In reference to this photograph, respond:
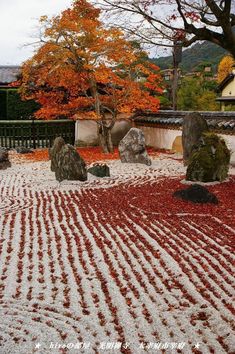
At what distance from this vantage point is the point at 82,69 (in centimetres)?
1930

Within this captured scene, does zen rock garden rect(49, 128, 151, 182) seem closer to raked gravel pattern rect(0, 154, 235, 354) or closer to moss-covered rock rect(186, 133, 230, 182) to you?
raked gravel pattern rect(0, 154, 235, 354)

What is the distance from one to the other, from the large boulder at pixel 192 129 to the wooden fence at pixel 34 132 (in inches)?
401

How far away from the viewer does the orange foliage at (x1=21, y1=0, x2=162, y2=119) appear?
59.2 ft

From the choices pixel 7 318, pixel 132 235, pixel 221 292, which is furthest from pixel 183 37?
pixel 7 318

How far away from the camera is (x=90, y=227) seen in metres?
8.59

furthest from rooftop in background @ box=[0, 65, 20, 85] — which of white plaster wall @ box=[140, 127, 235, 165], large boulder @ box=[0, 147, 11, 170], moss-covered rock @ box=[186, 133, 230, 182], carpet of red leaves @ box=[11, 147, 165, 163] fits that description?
moss-covered rock @ box=[186, 133, 230, 182]

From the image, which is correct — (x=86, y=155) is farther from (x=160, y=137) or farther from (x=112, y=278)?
(x=112, y=278)

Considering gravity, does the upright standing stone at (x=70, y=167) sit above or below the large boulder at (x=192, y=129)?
below

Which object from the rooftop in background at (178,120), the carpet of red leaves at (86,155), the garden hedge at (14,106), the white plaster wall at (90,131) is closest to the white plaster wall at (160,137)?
the rooftop in background at (178,120)

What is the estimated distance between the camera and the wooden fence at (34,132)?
939 inches

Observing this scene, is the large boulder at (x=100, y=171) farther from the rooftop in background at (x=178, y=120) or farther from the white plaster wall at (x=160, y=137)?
the white plaster wall at (x=160, y=137)

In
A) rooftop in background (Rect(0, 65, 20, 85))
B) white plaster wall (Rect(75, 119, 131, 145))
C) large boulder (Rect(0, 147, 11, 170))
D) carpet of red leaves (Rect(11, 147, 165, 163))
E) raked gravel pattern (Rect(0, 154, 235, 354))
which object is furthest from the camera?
rooftop in background (Rect(0, 65, 20, 85))

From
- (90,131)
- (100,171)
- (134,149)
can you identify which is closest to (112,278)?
(100,171)

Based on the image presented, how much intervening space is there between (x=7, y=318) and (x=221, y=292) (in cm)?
273
